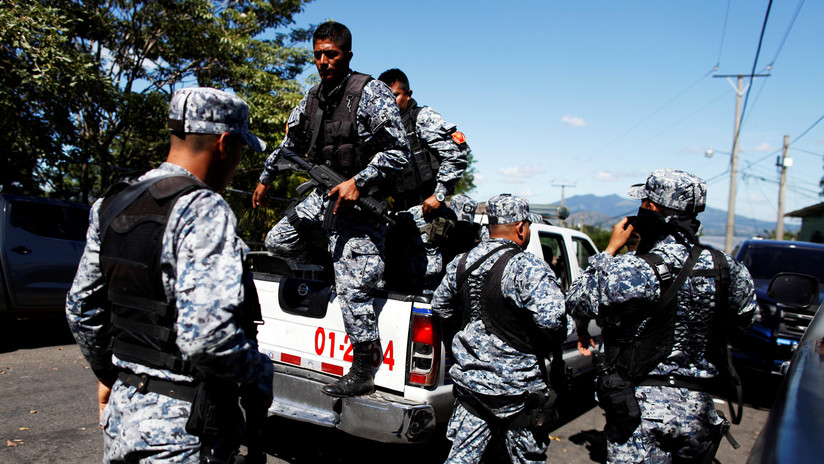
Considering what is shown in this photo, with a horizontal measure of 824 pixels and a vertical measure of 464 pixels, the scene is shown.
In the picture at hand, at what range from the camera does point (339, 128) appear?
3.58m

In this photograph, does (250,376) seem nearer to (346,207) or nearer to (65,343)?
(346,207)

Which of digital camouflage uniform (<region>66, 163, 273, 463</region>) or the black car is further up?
digital camouflage uniform (<region>66, 163, 273, 463</region>)

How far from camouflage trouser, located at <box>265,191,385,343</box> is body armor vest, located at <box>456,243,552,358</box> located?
0.67 metres

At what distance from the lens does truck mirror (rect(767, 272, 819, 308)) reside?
124 inches

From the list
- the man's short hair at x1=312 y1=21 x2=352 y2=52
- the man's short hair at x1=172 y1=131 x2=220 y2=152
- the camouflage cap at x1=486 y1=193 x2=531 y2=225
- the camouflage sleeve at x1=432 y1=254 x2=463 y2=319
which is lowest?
the camouflage sleeve at x1=432 y1=254 x2=463 y2=319

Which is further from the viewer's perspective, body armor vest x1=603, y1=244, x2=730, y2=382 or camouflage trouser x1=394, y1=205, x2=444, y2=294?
camouflage trouser x1=394, y1=205, x2=444, y2=294

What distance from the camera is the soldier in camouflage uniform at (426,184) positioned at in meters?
4.30

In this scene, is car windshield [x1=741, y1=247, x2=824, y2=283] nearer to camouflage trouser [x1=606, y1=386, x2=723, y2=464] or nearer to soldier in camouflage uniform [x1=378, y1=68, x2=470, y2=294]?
soldier in camouflage uniform [x1=378, y1=68, x2=470, y2=294]

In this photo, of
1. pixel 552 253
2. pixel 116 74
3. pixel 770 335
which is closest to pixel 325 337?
pixel 552 253

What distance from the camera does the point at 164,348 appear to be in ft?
5.58

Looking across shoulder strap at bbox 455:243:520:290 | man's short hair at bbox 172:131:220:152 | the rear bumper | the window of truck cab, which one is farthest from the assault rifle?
the window of truck cab

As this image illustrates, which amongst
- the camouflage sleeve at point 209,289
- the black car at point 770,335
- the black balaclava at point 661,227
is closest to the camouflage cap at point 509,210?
the black balaclava at point 661,227

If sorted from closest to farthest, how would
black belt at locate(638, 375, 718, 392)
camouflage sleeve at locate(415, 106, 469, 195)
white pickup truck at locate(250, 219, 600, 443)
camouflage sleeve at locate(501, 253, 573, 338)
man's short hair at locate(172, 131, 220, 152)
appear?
1. man's short hair at locate(172, 131, 220, 152)
2. black belt at locate(638, 375, 718, 392)
3. camouflage sleeve at locate(501, 253, 573, 338)
4. white pickup truck at locate(250, 219, 600, 443)
5. camouflage sleeve at locate(415, 106, 469, 195)

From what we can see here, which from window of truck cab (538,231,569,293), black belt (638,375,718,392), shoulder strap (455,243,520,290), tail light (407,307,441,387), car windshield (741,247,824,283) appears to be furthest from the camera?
car windshield (741,247,824,283)
